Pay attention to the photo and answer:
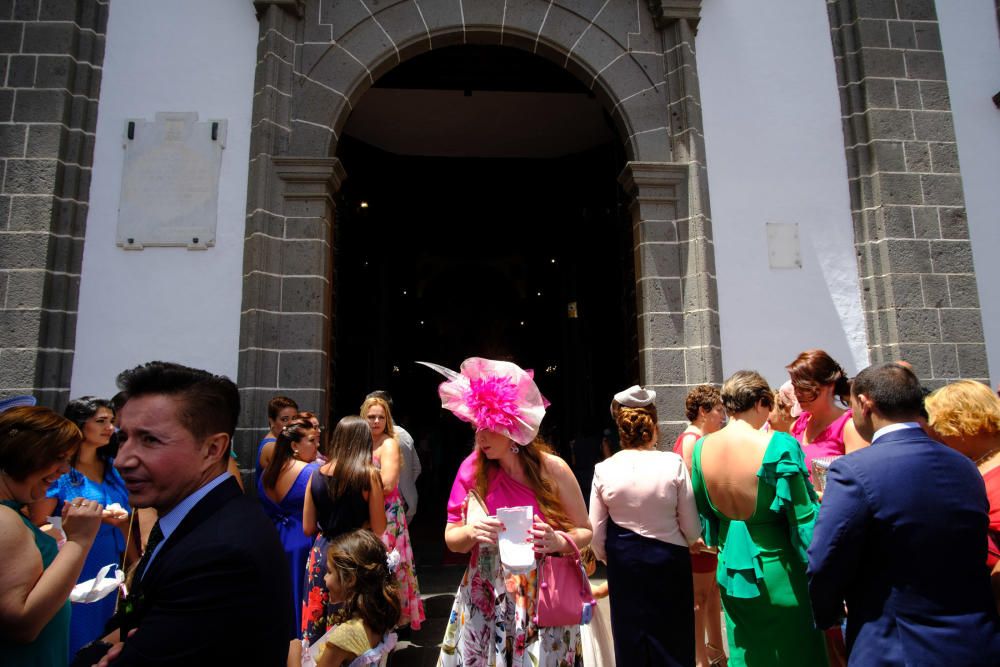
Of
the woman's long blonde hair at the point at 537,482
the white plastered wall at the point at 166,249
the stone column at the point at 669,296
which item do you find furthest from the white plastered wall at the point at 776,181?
the white plastered wall at the point at 166,249

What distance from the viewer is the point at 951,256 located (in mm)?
5664

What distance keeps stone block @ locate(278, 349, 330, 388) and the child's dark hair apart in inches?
104

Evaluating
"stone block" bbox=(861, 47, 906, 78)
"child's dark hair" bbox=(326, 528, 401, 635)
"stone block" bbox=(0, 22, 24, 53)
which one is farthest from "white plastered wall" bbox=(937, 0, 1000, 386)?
"stone block" bbox=(0, 22, 24, 53)

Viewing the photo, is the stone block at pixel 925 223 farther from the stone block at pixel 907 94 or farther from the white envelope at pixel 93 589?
the white envelope at pixel 93 589

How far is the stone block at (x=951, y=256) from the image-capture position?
5.65 m

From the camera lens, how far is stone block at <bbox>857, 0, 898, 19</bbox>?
19.8 feet

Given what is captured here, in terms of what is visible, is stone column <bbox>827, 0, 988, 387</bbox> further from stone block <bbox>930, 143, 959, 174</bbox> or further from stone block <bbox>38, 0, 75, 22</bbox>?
stone block <bbox>38, 0, 75, 22</bbox>

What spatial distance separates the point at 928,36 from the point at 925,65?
12.1 inches

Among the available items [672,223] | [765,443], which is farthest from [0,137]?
[765,443]

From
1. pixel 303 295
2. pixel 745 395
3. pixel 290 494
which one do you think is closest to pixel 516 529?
pixel 745 395

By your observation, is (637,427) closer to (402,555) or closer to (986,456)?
(986,456)

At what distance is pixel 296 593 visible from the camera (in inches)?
146

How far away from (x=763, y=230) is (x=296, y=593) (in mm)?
4814

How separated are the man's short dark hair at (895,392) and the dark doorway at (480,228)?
4012mm
